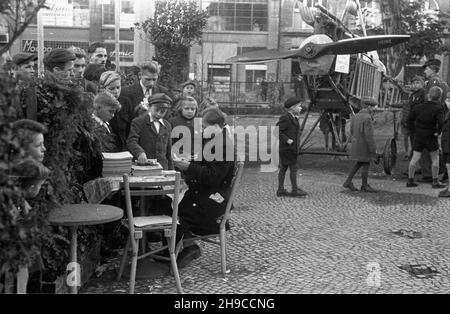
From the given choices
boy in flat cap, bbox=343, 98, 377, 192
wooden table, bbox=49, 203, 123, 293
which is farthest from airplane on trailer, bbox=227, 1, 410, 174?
wooden table, bbox=49, 203, 123, 293

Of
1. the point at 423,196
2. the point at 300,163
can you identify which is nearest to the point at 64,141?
the point at 423,196

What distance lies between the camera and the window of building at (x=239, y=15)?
A: 39656mm

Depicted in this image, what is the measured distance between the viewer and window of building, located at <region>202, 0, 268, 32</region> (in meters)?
39.7

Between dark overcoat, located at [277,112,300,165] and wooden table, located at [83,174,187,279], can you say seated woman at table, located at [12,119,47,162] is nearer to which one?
wooden table, located at [83,174,187,279]

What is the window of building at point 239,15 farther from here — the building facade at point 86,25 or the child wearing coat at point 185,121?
the child wearing coat at point 185,121

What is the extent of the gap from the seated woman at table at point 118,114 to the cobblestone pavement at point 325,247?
1.38m

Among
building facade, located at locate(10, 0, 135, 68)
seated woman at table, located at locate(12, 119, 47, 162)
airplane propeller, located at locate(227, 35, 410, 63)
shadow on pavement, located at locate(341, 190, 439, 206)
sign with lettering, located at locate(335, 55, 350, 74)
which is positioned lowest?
shadow on pavement, located at locate(341, 190, 439, 206)

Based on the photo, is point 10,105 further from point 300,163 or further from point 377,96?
point 377,96

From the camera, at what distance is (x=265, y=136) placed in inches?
649

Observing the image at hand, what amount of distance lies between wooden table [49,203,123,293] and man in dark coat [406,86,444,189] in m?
6.66

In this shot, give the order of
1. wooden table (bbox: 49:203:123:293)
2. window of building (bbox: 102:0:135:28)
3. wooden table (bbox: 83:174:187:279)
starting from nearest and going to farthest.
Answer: wooden table (bbox: 49:203:123:293)
wooden table (bbox: 83:174:187:279)
window of building (bbox: 102:0:135:28)

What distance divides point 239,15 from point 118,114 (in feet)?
116

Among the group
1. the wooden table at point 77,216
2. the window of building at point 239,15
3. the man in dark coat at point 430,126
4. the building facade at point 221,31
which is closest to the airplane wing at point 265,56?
the man in dark coat at point 430,126
